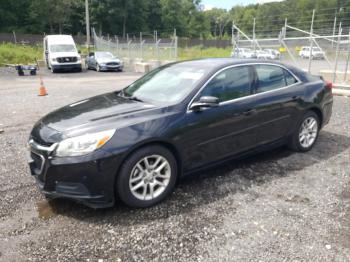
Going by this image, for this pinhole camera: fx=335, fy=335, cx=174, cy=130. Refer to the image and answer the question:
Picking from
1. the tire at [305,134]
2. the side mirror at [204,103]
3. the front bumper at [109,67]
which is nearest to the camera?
the side mirror at [204,103]

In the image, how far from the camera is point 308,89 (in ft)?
16.6

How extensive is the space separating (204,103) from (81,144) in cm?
142

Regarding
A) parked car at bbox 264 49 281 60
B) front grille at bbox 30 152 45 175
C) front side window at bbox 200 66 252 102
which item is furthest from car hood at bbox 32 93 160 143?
parked car at bbox 264 49 281 60

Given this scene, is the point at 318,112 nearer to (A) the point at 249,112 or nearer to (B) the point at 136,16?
(A) the point at 249,112

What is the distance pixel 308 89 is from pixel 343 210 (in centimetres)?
214

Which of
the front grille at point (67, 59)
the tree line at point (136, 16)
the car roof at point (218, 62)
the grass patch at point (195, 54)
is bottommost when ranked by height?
the grass patch at point (195, 54)

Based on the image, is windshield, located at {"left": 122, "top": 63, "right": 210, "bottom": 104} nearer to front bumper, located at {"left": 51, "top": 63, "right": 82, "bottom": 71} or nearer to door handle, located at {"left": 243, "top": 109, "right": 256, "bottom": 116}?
door handle, located at {"left": 243, "top": 109, "right": 256, "bottom": 116}

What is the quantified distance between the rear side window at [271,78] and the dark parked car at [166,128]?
0.6 inches

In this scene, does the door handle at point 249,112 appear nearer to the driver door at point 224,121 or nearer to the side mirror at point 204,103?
the driver door at point 224,121

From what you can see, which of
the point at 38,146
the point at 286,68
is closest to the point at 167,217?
the point at 38,146

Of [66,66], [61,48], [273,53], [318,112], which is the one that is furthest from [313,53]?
[61,48]

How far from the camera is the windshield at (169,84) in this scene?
13.0ft

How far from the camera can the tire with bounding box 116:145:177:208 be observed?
131 inches

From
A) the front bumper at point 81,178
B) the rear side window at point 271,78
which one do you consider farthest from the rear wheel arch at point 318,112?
the front bumper at point 81,178
